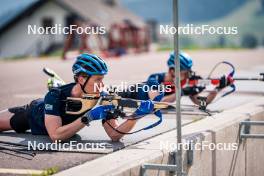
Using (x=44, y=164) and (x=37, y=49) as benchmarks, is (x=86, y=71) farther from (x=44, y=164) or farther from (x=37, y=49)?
(x=37, y=49)

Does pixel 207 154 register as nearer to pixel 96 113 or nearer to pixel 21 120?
pixel 96 113

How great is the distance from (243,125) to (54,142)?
9.23ft

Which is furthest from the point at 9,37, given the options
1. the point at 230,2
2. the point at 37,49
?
the point at 230,2

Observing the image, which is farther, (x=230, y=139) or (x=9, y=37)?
(x=9, y=37)

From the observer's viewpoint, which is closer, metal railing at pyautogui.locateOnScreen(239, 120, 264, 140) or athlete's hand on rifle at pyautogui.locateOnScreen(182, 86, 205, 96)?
metal railing at pyautogui.locateOnScreen(239, 120, 264, 140)

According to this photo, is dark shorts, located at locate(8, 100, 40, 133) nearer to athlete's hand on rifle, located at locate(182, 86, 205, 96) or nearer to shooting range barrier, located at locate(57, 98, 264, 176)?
shooting range barrier, located at locate(57, 98, 264, 176)

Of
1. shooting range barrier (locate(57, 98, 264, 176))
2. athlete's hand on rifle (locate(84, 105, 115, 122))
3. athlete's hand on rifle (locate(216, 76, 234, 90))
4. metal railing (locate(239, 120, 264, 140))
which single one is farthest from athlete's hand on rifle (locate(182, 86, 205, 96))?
athlete's hand on rifle (locate(84, 105, 115, 122))

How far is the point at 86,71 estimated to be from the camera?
6980mm

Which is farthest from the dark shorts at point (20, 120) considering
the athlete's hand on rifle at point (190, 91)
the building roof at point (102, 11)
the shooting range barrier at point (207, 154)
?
the building roof at point (102, 11)

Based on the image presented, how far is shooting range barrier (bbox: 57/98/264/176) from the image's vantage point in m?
5.89

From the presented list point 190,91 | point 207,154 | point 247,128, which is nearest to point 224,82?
point 190,91

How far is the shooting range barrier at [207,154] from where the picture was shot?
19.3 feet

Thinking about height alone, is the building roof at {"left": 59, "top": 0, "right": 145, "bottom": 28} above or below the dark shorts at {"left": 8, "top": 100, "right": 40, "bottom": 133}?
above

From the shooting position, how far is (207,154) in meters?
7.55
